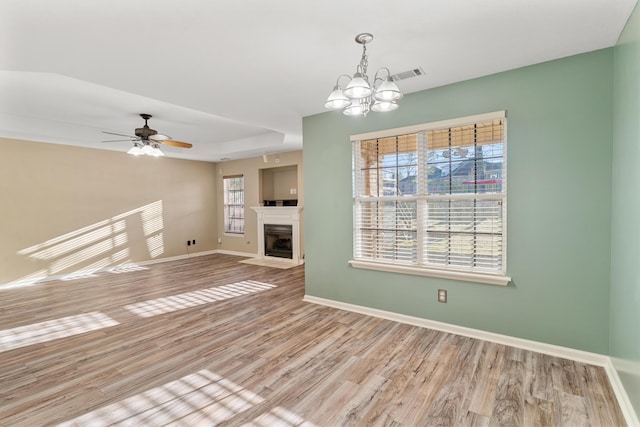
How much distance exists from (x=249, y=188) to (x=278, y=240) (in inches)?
62.3

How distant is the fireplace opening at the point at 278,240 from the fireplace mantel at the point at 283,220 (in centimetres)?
9

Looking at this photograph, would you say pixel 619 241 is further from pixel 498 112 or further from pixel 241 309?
pixel 241 309

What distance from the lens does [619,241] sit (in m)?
2.12

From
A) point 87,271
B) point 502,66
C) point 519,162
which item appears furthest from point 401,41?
point 87,271

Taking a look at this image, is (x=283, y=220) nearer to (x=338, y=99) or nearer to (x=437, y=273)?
(x=437, y=273)

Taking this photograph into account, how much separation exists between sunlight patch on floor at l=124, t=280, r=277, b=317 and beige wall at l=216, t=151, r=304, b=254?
266 centimetres

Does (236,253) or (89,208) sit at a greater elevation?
(89,208)

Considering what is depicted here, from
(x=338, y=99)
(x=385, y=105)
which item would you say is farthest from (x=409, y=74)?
(x=338, y=99)

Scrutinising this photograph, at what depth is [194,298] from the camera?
4.27m

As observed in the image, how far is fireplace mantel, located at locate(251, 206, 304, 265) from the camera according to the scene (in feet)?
22.2

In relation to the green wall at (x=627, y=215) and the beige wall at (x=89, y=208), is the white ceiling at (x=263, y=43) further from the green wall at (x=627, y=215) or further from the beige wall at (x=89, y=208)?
the beige wall at (x=89, y=208)

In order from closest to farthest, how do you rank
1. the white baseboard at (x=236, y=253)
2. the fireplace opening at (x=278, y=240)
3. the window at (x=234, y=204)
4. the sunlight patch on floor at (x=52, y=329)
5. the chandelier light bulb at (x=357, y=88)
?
the chandelier light bulb at (x=357, y=88) < the sunlight patch on floor at (x=52, y=329) < the fireplace opening at (x=278, y=240) < the white baseboard at (x=236, y=253) < the window at (x=234, y=204)

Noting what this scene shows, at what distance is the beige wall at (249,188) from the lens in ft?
23.1

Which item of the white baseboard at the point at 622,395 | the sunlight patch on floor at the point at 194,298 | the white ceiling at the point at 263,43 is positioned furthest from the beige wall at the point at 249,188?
the white baseboard at the point at 622,395
